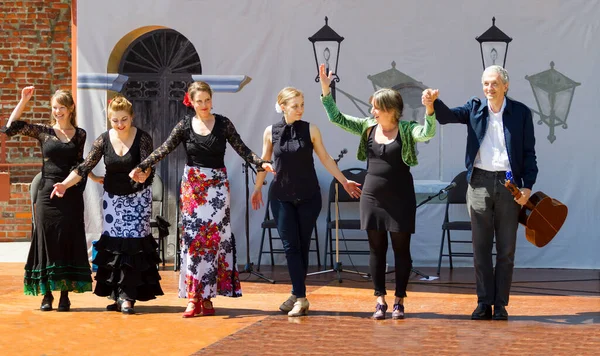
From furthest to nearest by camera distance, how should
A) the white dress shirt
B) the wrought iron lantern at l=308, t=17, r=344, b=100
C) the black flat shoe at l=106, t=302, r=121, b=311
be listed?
the wrought iron lantern at l=308, t=17, r=344, b=100 → the black flat shoe at l=106, t=302, r=121, b=311 → the white dress shirt

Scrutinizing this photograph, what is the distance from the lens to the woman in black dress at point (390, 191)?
619 centimetres

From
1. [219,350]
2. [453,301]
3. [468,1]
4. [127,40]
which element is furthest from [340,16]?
[219,350]

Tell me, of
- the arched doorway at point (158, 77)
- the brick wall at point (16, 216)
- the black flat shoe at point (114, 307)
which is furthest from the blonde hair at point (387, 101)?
the brick wall at point (16, 216)

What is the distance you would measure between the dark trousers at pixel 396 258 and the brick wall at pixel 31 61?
274 inches

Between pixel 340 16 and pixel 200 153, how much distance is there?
134 inches

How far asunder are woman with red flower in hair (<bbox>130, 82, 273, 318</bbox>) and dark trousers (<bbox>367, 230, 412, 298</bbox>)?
90cm

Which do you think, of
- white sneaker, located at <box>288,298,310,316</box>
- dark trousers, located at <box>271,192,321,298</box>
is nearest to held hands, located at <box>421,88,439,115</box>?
dark trousers, located at <box>271,192,321,298</box>

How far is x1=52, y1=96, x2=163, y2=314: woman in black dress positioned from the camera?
6.55 meters

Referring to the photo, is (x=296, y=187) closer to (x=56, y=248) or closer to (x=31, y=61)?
(x=56, y=248)

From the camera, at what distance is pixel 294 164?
20.9 feet

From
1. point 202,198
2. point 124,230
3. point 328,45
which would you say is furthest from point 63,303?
point 328,45

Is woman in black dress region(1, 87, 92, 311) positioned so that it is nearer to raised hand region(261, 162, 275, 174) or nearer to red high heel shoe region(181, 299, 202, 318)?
red high heel shoe region(181, 299, 202, 318)

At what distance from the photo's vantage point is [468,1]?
9180 millimetres

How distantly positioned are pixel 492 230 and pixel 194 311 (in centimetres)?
207
